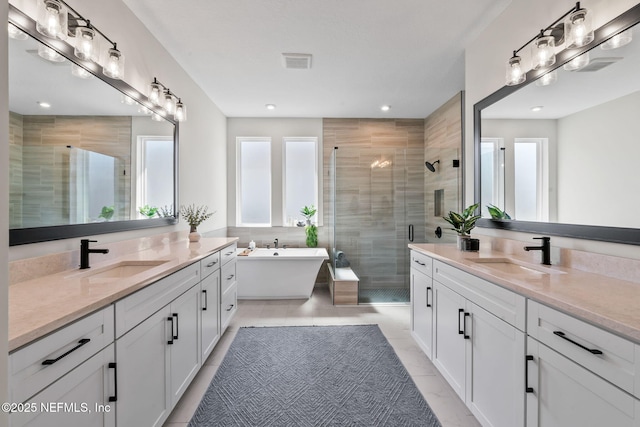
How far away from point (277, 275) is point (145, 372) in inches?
99.2

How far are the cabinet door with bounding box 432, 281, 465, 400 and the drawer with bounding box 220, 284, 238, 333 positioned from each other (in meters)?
1.81

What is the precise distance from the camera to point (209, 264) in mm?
2262

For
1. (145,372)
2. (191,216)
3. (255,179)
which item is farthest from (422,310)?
(255,179)

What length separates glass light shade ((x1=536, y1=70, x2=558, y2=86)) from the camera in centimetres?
169

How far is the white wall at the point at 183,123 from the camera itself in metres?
1.71

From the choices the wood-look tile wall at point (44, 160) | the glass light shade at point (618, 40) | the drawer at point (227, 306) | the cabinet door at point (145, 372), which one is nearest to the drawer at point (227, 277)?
the drawer at point (227, 306)

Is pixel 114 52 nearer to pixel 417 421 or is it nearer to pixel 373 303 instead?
pixel 417 421

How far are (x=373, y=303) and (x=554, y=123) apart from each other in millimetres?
2795

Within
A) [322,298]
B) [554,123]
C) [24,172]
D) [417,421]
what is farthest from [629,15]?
[322,298]

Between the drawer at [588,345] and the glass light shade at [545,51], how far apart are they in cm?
145

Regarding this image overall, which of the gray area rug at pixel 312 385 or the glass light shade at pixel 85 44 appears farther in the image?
the gray area rug at pixel 312 385

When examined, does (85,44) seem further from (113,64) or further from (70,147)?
(70,147)

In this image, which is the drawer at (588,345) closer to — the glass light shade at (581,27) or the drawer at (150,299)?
the glass light shade at (581,27)

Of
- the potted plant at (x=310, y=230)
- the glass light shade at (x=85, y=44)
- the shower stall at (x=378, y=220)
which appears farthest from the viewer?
the potted plant at (x=310, y=230)
